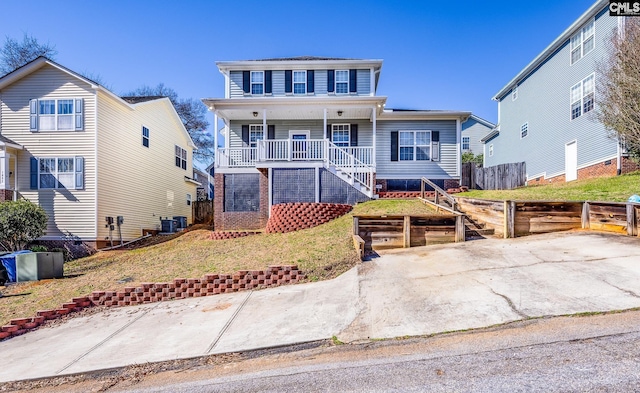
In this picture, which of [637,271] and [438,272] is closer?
[637,271]

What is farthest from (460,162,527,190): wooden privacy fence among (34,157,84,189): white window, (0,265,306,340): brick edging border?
(34,157,84,189): white window

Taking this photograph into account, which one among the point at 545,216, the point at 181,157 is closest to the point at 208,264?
the point at 545,216

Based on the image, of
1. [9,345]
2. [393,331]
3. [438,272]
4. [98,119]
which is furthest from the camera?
[98,119]

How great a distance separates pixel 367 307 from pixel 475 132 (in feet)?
106

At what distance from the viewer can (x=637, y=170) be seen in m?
14.2

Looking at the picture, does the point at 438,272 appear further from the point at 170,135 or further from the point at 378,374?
the point at 170,135

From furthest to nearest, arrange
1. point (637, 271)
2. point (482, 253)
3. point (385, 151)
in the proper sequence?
point (385, 151)
point (482, 253)
point (637, 271)

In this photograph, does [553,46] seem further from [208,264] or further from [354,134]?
[208,264]

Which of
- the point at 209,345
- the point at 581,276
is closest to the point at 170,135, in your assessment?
the point at 209,345

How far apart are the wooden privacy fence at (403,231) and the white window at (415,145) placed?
1020 centimetres

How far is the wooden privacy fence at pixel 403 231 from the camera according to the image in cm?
838

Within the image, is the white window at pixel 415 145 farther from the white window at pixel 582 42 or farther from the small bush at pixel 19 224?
the small bush at pixel 19 224

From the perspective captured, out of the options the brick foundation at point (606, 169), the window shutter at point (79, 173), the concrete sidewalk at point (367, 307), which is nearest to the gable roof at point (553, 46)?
the brick foundation at point (606, 169)

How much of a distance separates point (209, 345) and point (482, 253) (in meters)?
5.43
